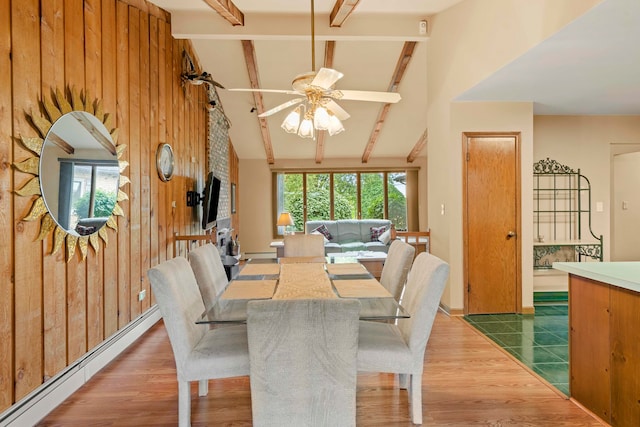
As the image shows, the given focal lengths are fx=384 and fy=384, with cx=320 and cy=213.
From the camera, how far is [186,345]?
1.88 meters

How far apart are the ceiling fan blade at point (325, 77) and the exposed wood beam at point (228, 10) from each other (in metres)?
1.50

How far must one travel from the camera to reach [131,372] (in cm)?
280

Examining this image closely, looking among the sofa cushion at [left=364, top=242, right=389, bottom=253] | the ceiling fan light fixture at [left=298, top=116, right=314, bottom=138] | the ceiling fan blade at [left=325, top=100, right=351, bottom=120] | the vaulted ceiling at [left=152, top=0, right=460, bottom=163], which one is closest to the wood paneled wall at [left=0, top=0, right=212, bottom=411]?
the vaulted ceiling at [left=152, top=0, right=460, bottom=163]

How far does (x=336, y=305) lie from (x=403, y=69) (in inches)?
191

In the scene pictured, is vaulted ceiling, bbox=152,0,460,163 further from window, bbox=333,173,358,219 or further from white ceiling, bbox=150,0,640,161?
window, bbox=333,173,358,219

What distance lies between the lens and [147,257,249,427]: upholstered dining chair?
180cm

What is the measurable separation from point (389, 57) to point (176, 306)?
4.63 m

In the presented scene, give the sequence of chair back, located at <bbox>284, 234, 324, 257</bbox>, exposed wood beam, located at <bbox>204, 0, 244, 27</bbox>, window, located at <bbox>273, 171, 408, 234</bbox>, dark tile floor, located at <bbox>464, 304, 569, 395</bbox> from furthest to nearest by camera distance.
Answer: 1. window, located at <bbox>273, 171, 408, 234</bbox>
2. chair back, located at <bbox>284, 234, 324, 257</bbox>
3. exposed wood beam, located at <bbox>204, 0, 244, 27</bbox>
4. dark tile floor, located at <bbox>464, 304, 569, 395</bbox>

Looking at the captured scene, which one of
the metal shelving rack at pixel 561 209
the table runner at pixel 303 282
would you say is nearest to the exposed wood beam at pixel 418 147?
the metal shelving rack at pixel 561 209

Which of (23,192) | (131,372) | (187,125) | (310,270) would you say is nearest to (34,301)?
(23,192)

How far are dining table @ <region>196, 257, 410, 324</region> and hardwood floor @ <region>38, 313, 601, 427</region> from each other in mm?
679

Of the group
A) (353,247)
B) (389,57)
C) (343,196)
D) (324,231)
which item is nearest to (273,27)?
(389,57)

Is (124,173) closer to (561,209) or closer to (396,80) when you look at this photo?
(396,80)

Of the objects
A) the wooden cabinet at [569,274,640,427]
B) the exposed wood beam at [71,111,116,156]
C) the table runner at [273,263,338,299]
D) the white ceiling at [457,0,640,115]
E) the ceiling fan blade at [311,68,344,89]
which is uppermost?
the white ceiling at [457,0,640,115]
